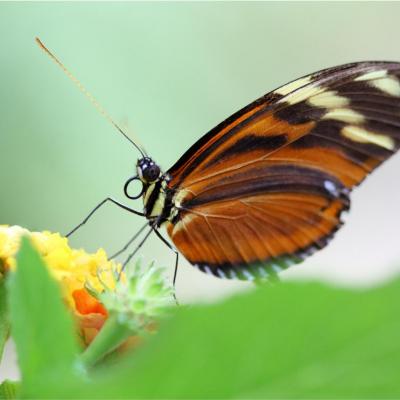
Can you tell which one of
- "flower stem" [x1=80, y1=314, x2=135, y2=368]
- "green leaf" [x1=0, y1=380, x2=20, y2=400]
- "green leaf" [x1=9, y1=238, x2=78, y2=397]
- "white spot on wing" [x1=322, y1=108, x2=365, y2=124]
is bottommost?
"white spot on wing" [x1=322, y1=108, x2=365, y2=124]

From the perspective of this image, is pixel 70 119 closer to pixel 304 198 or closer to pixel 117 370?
pixel 304 198

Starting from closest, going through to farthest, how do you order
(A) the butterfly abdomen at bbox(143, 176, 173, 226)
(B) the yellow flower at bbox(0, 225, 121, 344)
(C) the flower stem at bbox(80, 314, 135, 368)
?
(C) the flower stem at bbox(80, 314, 135, 368)
(B) the yellow flower at bbox(0, 225, 121, 344)
(A) the butterfly abdomen at bbox(143, 176, 173, 226)

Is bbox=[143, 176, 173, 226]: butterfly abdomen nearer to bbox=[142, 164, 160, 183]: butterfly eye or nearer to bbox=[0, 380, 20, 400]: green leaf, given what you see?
bbox=[142, 164, 160, 183]: butterfly eye

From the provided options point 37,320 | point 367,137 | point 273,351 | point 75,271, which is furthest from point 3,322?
point 367,137

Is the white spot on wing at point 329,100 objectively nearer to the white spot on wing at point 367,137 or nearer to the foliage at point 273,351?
the white spot on wing at point 367,137

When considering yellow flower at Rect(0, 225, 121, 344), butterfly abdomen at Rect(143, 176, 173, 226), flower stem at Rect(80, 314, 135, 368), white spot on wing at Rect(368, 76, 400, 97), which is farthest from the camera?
butterfly abdomen at Rect(143, 176, 173, 226)

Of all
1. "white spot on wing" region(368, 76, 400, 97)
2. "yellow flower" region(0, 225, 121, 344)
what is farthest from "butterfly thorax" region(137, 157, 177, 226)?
"yellow flower" region(0, 225, 121, 344)

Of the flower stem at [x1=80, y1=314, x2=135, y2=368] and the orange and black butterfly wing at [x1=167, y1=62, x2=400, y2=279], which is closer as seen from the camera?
the flower stem at [x1=80, y1=314, x2=135, y2=368]
